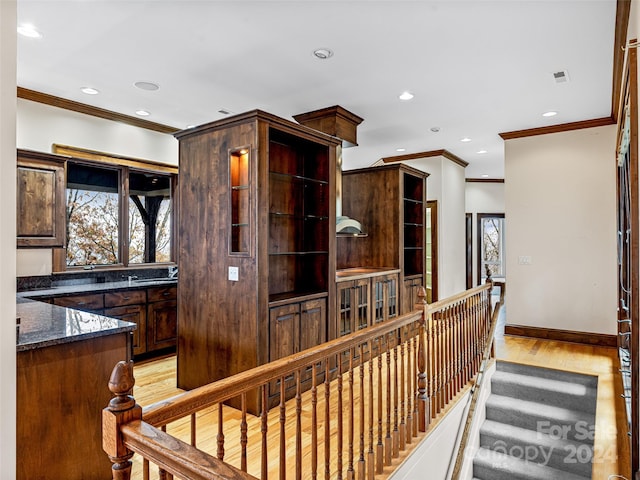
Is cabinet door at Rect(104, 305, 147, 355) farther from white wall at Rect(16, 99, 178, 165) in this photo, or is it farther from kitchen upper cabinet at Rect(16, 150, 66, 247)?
white wall at Rect(16, 99, 178, 165)

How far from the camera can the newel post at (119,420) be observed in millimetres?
1139

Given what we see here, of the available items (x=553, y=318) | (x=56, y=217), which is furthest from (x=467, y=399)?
(x=56, y=217)

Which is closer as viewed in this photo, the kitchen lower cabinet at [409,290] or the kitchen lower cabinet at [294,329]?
the kitchen lower cabinet at [294,329]

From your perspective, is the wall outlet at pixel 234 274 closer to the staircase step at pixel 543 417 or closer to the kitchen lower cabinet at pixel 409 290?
the kitchen lower cabinet at pixel 409 290

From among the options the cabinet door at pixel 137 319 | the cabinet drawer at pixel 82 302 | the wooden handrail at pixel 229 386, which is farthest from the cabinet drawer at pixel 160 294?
the wooden handrail at pixel 229 386

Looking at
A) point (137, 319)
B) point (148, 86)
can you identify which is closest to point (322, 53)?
point (148, 86)

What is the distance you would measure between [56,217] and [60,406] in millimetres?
2199

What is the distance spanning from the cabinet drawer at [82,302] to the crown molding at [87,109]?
6.79 ft

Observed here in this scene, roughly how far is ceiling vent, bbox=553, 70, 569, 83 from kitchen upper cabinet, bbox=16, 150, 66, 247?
4.61m

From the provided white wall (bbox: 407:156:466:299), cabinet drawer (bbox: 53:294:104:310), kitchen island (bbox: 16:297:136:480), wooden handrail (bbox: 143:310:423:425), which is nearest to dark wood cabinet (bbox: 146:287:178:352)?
cabinet drawer (bbox: 53:294:104:310)

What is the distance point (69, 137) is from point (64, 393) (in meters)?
3.35

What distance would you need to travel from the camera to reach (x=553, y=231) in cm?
541

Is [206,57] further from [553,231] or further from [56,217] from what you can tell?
[553,231]

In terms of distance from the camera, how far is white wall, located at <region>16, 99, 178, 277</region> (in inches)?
161
